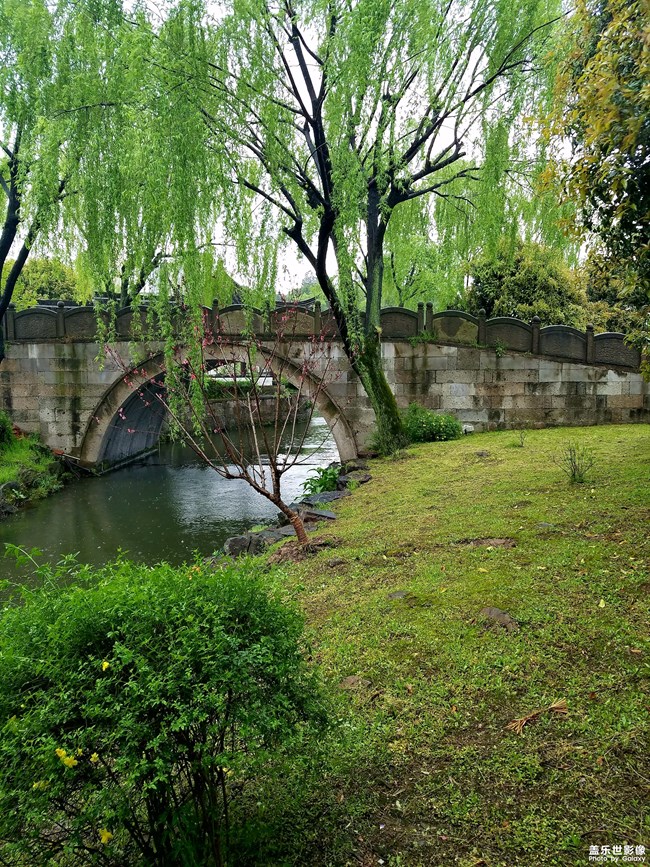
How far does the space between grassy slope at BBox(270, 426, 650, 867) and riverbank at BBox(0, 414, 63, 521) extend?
7.41 metres

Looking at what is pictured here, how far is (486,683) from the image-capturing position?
260 cm

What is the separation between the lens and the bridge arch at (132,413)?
37.8 ft

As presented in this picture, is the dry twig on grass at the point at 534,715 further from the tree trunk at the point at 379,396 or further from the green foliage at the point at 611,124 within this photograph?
the tree trunk at the point at 379,396

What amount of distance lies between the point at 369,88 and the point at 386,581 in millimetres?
6449

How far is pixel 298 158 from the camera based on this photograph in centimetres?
853

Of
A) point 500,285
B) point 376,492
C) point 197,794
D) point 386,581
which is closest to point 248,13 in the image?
point 376,492

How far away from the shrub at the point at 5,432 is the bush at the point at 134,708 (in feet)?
36.8

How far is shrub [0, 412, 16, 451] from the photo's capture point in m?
11.5

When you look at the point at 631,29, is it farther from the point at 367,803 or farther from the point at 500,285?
the point at 500,285

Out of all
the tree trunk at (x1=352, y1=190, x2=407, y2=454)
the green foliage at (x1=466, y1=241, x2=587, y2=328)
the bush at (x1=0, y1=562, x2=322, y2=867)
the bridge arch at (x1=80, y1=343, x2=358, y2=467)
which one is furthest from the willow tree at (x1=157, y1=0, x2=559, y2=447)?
the green foliage at (x1=466, y1=241, x2=587, y2=328)

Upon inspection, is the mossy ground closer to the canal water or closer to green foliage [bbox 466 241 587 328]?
the canal water

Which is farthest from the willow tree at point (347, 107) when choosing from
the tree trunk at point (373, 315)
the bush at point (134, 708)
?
the bush at point (134, 708)

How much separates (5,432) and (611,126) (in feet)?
39.3

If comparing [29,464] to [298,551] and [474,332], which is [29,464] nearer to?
[298,551]
